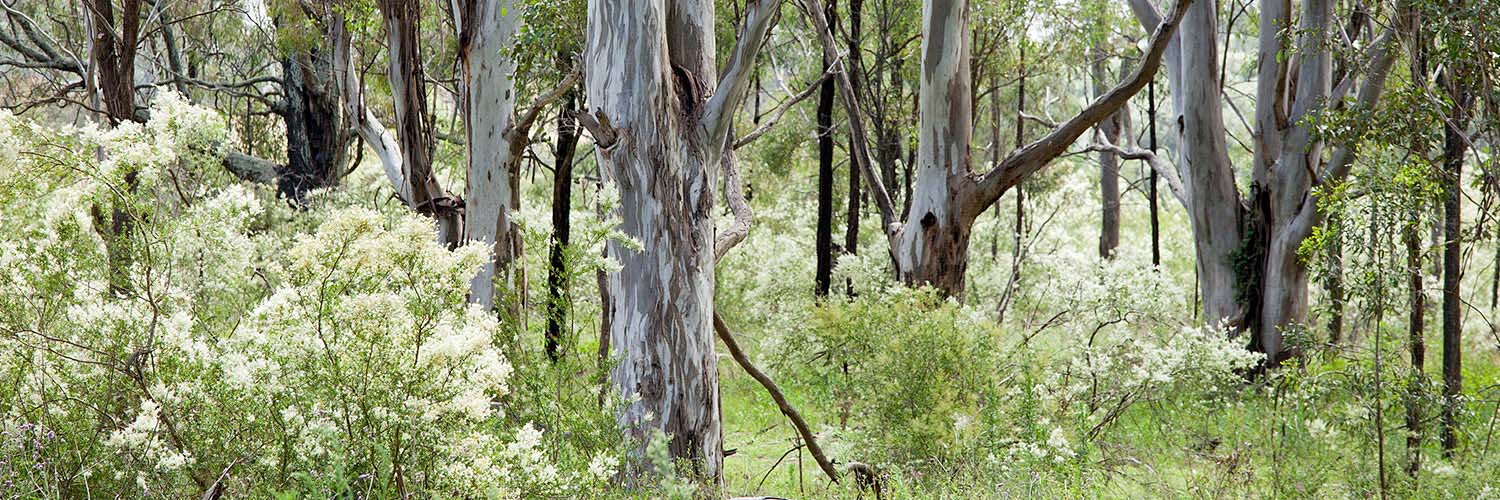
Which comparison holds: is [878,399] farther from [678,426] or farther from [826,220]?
[826,220]

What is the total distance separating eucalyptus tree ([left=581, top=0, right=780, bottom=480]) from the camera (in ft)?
14.1

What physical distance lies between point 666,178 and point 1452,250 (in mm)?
4074

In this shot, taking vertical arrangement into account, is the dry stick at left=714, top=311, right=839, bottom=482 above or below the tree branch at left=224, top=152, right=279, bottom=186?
below

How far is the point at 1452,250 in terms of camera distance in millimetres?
5566

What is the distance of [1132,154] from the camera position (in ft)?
30.2

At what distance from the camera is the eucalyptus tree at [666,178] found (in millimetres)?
4289

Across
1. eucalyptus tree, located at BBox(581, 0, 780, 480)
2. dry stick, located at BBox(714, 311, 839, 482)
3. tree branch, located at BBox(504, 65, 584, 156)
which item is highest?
tree branch, located at BBox(504, 65, 584, 156)

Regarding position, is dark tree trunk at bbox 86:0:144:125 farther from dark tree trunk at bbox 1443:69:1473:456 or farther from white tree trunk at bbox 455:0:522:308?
dark tree trunk at bbox 1443:69:1473:456

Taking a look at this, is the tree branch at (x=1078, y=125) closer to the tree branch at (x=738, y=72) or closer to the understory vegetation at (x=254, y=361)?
the tree branch at (x=738, y=72)

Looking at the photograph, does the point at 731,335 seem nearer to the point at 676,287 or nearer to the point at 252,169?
the point at 676,287

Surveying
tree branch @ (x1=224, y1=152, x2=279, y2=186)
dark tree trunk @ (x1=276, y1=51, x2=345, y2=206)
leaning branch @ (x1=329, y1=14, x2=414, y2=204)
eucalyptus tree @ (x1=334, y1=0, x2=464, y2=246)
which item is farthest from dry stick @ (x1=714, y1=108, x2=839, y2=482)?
tree branch @ (x1=224, y1=152, x2=279, y2=186)

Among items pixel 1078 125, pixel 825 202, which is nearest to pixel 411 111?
pixel 825 202

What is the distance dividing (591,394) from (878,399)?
8.04 feet

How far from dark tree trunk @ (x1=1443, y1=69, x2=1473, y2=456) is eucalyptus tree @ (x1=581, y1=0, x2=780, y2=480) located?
3.44m
